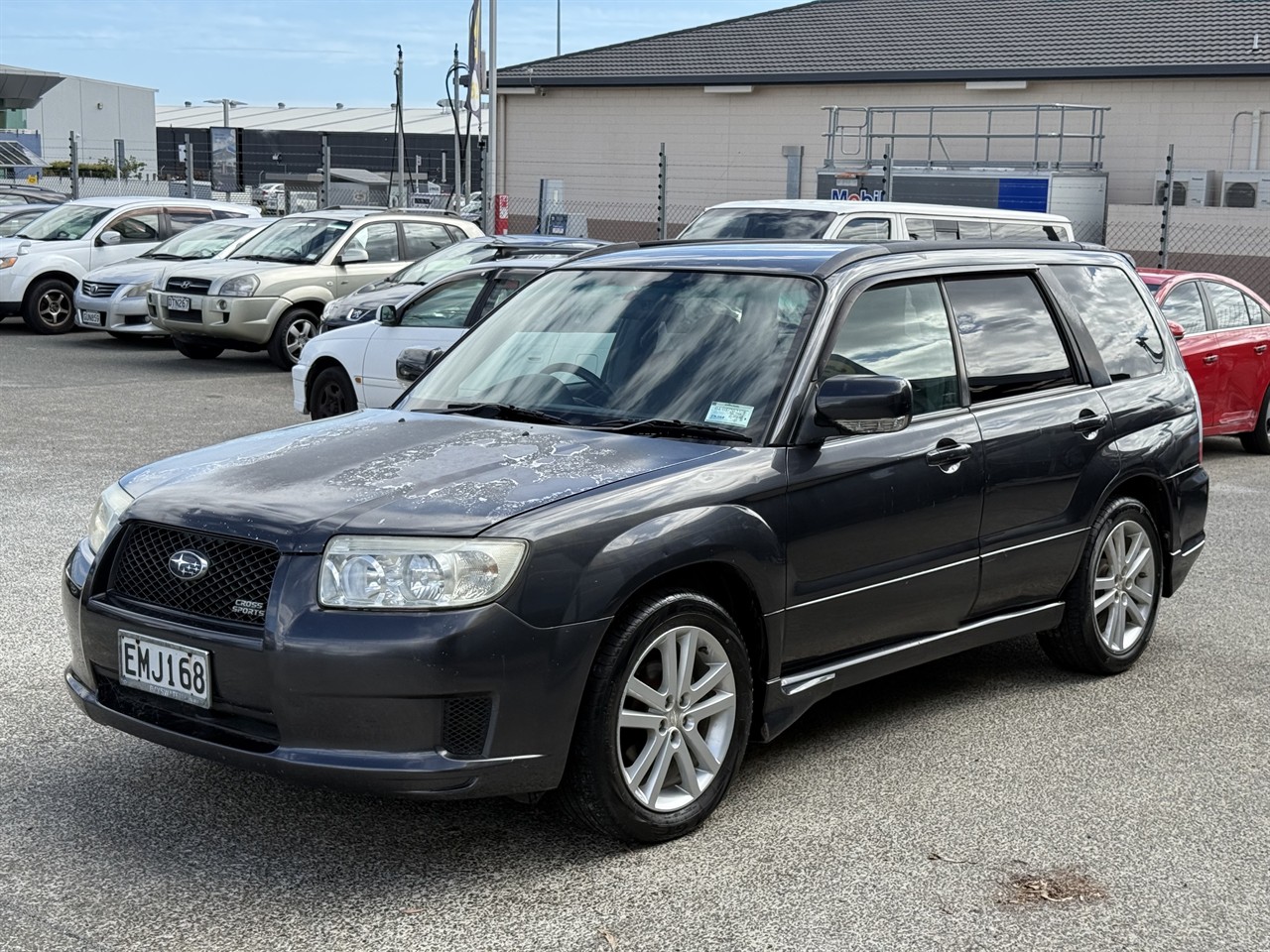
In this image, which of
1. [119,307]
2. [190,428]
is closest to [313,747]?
[190,428]

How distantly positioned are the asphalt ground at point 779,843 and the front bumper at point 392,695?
35cm

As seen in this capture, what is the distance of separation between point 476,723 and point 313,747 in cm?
42

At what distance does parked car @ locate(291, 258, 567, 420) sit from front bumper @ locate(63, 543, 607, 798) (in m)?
7.93

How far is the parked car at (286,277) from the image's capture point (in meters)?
16.9

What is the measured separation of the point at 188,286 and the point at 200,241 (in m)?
2.69

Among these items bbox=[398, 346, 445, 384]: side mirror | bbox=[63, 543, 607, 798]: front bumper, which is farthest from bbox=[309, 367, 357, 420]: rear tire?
bbox=[63, 543, 607, 798]: front bumper

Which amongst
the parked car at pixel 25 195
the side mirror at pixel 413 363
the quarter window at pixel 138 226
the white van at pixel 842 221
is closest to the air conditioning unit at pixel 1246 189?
the white van at pixel 842 221

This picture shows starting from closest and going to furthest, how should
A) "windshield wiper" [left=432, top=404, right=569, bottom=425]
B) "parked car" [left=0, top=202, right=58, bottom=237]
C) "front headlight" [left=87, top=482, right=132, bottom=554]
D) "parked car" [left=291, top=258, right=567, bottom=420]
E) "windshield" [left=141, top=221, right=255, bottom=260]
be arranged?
1. "front headlight" [left=87, top=482, right=132, bottom=554]
2. "windshield wiper" [left=432, top=404, right=569, bottom=425]
3. "parked car" [left=291, top=258, right=567, bottom=420]
4. "windshield" [left=141, top=221, right=255, bottom=260]
5. "parked car" [left=0, top=202, right=58, bottom=237]

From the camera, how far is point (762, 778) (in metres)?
5.03

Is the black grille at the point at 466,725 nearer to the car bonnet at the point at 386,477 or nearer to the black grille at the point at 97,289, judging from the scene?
the car bonnet at the point at 386,477

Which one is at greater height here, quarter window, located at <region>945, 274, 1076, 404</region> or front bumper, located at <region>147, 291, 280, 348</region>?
quarter window, located at <region>945, 274, 1076, 404</region>

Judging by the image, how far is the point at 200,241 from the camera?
1958cm

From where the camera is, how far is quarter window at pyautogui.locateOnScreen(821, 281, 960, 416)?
517 centimetres

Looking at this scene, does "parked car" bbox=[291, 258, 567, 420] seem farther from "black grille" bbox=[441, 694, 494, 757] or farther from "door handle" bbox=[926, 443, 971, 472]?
"black grille" bbox=[441, 694, 494, 757]
